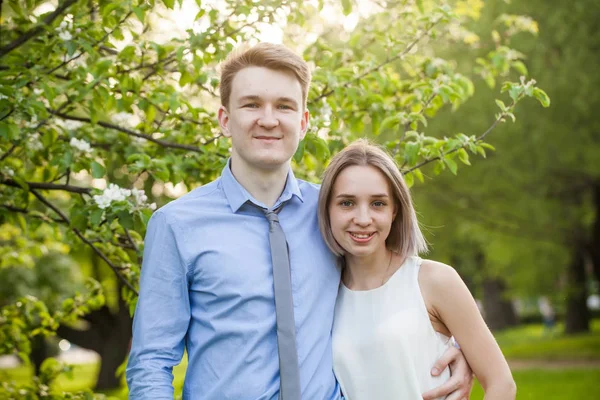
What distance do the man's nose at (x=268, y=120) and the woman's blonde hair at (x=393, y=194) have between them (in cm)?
38

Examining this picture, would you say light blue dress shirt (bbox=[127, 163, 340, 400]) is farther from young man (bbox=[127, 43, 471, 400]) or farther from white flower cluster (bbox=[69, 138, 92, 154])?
white flower cluster (bbox=[69, 138, 92, 154])

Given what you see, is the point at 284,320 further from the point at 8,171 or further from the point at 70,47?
the point at 8,171

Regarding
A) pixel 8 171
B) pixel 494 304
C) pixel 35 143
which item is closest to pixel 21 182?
pixel 8 171

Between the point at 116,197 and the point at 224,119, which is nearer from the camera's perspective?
the point at 224,119

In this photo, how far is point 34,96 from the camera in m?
→ 3.71

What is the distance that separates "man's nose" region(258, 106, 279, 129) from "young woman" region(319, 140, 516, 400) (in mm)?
385

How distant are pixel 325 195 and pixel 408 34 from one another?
6.68 ft

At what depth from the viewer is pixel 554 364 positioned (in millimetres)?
16969

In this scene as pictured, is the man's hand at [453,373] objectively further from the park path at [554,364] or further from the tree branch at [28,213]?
the park path at [554,364]

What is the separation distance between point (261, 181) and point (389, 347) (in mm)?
842

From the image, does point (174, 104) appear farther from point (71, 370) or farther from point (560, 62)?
point (560, 62)

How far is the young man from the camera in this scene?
254cm

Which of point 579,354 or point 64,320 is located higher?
point 64,320

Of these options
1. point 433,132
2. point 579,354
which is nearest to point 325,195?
point 433,132
